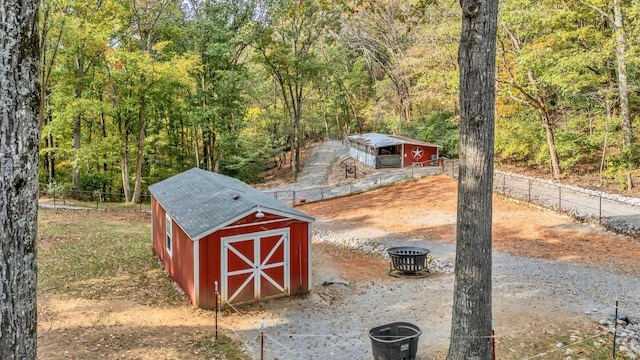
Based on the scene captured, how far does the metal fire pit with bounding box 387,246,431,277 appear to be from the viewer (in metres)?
14.1

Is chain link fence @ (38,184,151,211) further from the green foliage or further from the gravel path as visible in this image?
the green foliage

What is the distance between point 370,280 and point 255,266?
3.90 meters

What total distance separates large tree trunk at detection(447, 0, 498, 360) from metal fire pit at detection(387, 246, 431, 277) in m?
7.27

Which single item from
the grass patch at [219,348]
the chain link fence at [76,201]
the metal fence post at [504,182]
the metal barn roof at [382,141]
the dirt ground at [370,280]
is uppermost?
the metal barn roof at [382,141]

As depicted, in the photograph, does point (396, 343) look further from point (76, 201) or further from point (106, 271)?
point (76, 201)

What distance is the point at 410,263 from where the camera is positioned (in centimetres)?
1420

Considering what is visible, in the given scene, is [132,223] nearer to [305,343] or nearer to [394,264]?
[394,264]

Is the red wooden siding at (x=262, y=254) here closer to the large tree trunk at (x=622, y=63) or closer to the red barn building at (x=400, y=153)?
the large tree trunk at (x=622, y=63)

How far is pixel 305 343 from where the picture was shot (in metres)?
9.37

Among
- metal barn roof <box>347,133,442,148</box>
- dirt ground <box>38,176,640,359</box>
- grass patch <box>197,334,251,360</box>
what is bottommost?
grass patch <box>197,334,251,360</box>

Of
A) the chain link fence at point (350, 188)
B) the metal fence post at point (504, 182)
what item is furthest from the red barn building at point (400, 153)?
the metal fence post at point (504, 182)

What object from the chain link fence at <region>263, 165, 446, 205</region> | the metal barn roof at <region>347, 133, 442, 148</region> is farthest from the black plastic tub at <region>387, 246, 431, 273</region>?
the metal barn roof at <region>347, 133, 442, 148</region>

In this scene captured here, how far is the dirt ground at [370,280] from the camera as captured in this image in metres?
8.79

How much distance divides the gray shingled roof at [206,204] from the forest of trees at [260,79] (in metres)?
8.37
